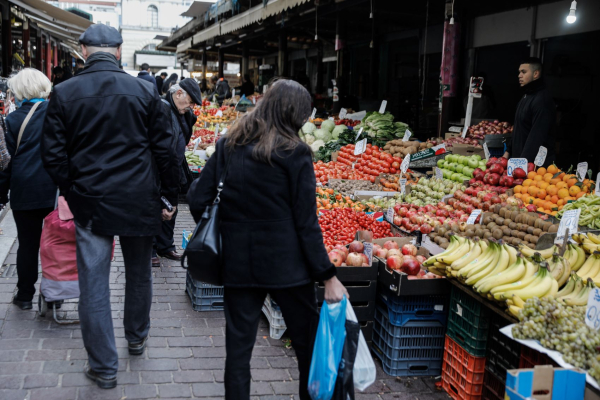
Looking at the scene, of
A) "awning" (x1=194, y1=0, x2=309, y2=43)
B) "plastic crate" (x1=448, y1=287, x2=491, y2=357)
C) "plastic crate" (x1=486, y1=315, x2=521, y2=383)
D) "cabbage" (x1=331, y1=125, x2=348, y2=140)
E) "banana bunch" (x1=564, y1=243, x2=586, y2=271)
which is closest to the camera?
"plastic crate" (x1=486, y1=315, x2=521, y2=383)

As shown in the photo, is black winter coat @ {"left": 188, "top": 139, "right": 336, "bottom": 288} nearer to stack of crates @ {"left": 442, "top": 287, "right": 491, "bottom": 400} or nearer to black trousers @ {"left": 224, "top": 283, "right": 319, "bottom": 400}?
black trousers @ {"left": 224, "top": 283, "right": 319, "bottom": 400}

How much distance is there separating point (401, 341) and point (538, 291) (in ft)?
3.44

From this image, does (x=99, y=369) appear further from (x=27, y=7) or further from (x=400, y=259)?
(x=27, y=7)

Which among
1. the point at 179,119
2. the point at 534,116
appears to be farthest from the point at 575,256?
the point at 179,119

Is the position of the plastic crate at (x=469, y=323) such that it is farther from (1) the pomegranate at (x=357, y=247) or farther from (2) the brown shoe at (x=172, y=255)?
(2) the brown shoe at (x=172, y=255)

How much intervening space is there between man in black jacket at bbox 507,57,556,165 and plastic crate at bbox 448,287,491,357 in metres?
3.56

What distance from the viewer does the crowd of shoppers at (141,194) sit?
104 inches

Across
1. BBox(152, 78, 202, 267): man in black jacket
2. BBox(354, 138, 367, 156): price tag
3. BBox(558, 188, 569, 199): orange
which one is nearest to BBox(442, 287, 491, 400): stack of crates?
BBox(558, 188, 569, 199): orange

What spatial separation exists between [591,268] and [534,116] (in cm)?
353

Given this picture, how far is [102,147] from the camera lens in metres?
3.26

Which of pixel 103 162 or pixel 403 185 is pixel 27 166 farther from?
pixel 403 185

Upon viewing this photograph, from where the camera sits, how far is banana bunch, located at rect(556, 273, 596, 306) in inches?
122

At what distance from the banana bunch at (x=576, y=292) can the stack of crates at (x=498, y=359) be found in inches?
14.0

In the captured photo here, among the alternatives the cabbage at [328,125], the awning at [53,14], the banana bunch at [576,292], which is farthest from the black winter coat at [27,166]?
the awning at [53,14]
